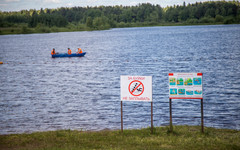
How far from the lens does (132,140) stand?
11.3 meters

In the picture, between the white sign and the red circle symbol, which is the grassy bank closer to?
the white sign

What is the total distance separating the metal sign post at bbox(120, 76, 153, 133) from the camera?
12.4 m

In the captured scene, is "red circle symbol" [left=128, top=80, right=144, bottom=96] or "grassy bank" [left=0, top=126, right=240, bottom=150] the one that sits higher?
"red circle symbol" [left=128, top=80, right=144, bottom=96]

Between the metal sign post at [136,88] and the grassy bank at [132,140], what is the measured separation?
143 cm

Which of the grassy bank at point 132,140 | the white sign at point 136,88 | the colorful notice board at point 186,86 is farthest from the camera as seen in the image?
the white sign at point 136,88

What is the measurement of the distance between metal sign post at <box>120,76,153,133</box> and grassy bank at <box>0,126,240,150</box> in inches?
56.4

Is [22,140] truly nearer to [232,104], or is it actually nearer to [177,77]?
[177,77]

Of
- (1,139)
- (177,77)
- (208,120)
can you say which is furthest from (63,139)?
(208,120)

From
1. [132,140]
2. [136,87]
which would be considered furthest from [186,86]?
[132,140]

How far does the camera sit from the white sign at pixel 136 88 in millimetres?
12383

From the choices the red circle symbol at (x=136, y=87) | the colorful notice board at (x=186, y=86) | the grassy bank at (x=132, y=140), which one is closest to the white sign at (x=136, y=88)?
the red circle symbol at (x=136, y=87)

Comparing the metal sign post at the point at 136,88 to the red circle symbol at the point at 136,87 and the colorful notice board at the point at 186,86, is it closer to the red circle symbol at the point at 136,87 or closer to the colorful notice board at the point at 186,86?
the red circle symbol at the point at 136,87

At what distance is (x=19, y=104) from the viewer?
24.6 metres

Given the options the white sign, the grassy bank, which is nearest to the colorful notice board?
the white sign
